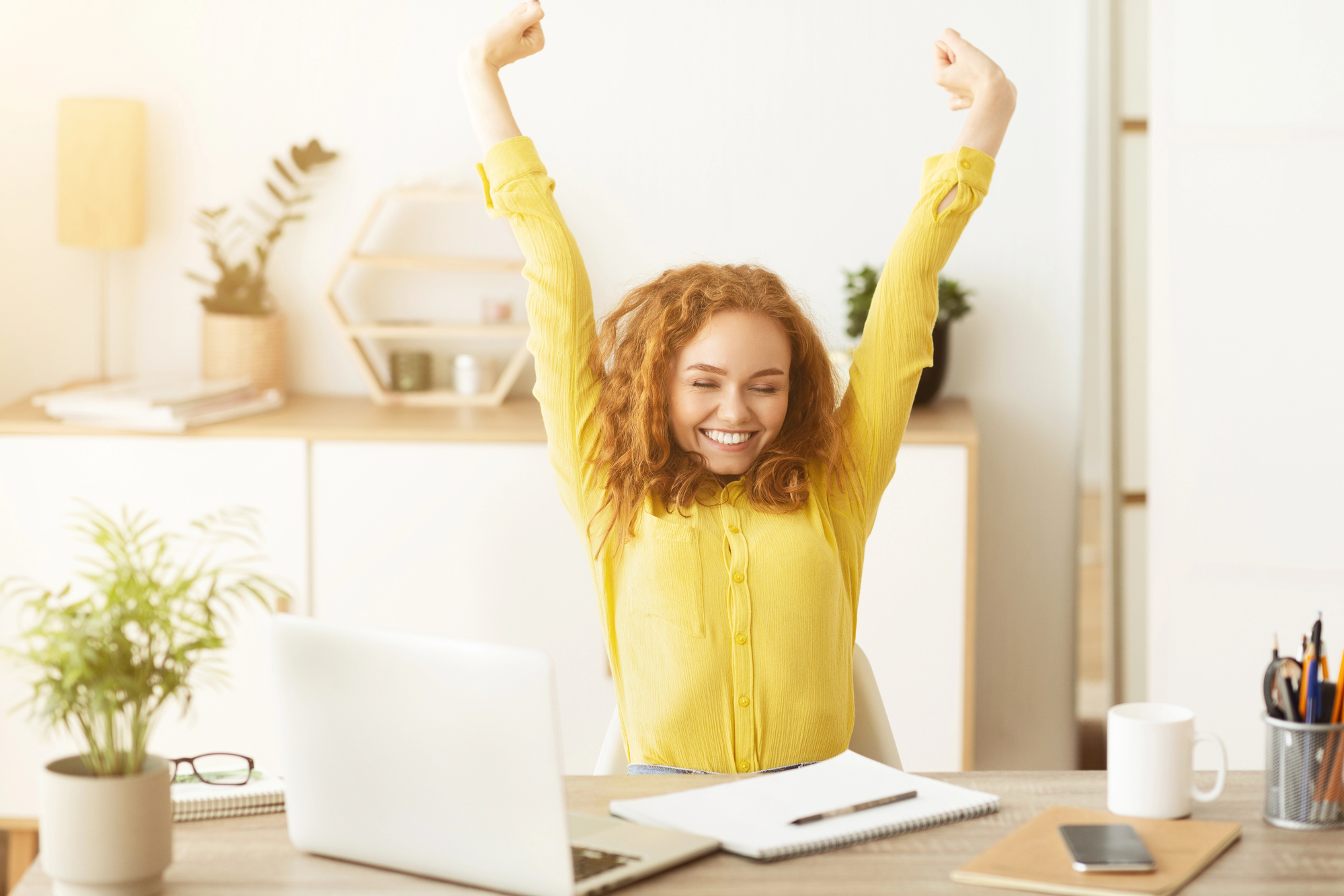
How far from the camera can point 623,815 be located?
4.08 feet

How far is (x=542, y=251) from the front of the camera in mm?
1695

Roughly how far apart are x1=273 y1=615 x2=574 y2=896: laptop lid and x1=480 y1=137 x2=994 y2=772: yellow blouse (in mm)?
541

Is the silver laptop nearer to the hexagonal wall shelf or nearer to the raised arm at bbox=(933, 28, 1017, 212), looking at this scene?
the raised arm at bbox=(933, 28, 1017, 212)

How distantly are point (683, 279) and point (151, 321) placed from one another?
1777mm

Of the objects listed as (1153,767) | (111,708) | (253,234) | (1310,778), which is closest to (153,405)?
(253,234)

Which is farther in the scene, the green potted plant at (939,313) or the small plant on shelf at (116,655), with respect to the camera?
the green potted plant at (939,313)

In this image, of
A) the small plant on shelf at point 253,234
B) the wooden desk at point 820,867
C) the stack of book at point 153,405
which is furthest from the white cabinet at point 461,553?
the wooden desk at point 820,867

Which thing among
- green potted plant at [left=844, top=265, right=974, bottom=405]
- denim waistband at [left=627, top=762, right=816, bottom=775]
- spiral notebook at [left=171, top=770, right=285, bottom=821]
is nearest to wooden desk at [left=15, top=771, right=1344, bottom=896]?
spiral notebook at [left=171, top=770, right=285, bottom=821]

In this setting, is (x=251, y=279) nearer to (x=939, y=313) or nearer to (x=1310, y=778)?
(x=939, y=313)

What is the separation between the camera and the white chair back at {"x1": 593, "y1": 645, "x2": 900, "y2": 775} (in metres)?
1.74

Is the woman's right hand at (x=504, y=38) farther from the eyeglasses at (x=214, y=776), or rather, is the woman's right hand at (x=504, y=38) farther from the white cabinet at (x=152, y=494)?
the white cabinet at (x=152, y=494)

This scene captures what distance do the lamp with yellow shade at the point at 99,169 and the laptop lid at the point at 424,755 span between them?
203 cm

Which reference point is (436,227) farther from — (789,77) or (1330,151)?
(1330,151)

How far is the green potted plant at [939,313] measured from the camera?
2840 millimetres
